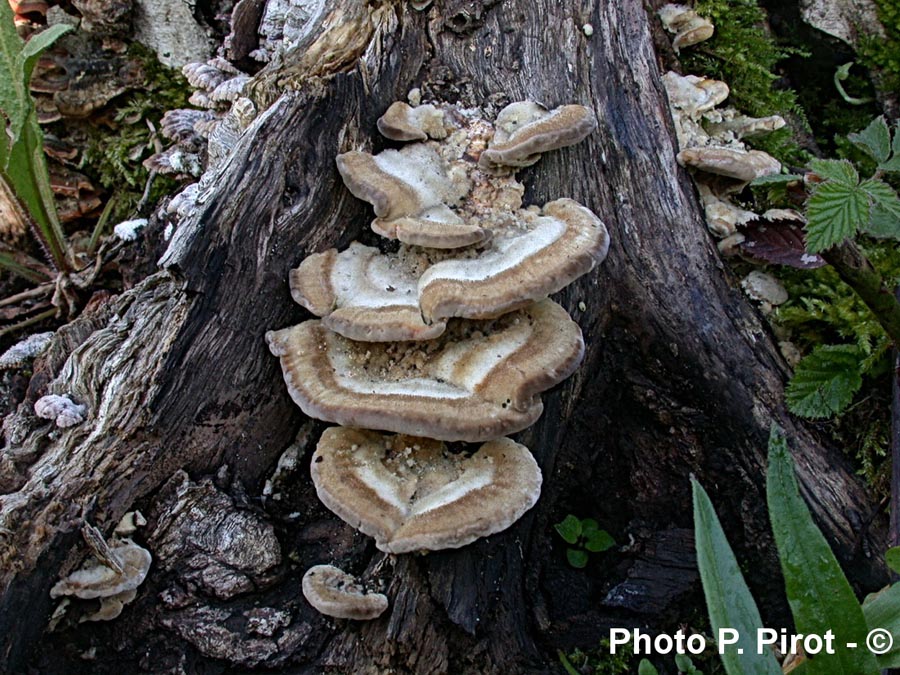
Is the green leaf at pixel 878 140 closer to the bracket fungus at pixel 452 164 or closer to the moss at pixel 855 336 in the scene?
the moss at pixel 855 336

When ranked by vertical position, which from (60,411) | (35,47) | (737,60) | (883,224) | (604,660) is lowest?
(604,660)

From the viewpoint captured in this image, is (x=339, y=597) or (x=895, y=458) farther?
(x=895, y=458)

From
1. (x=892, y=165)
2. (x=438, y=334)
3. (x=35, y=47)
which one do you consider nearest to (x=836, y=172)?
(x=892, y=165)

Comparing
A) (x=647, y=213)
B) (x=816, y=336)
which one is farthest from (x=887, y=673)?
(x=647, y=213)

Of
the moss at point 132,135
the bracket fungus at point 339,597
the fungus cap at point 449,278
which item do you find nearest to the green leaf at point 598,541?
the bracket fungus at point 339,597

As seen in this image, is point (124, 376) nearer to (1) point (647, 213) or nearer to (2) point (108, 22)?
(1) point (647, 213)

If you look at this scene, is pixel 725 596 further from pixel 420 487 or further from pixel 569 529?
pixel 569 529
